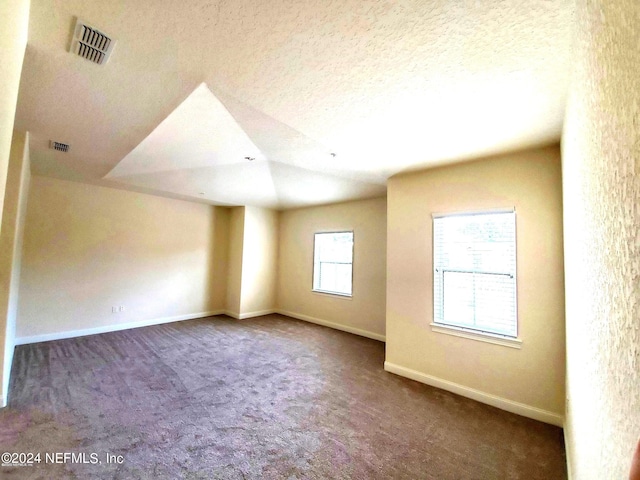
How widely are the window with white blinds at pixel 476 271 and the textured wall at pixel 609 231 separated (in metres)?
1.39

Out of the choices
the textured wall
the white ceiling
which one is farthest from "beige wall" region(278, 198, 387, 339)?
the textured wall

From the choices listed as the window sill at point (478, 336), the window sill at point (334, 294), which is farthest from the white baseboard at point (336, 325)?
the window sill at point (478, 336)

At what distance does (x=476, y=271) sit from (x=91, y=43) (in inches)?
140

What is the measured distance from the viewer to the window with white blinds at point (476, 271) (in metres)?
2.69

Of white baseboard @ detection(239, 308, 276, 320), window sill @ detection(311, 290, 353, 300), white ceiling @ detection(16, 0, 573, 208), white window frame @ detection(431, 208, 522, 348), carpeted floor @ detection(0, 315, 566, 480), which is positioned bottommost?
carpeted floor @ detection(0, 315, 566, 480)

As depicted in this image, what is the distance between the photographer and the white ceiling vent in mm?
1389

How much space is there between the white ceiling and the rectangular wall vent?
0.11 metres

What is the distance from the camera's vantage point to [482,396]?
8.88ft

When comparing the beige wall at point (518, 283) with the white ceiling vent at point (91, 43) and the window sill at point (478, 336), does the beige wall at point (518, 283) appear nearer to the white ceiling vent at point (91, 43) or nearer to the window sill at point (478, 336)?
the window sill at point (478, 336)

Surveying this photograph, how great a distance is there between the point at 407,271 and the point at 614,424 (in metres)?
2.55

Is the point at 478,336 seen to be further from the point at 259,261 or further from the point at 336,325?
the point at 259,261

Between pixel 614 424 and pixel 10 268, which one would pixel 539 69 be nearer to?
pixel 614 424

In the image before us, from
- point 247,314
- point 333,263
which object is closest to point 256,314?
point 247,314

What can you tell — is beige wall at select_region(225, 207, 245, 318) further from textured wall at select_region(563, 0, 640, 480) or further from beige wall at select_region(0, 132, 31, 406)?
textured wall at select_region(563, 0, 640, 480)
